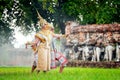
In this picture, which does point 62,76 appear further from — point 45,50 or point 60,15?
point 60,15

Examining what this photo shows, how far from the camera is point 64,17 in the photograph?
1426 inches

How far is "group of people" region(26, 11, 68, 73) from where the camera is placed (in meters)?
12.9

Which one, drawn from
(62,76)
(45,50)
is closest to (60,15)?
(45,50)

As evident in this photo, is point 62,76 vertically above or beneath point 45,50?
beneath

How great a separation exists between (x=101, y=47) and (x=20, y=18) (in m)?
10.7

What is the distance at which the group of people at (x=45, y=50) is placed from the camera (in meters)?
12.9

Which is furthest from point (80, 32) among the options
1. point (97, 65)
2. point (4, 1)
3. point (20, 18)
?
point (4, 1)

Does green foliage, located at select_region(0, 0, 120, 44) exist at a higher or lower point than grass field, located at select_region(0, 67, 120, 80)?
higher

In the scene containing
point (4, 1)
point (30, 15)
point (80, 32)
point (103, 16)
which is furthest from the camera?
point (30, 15)

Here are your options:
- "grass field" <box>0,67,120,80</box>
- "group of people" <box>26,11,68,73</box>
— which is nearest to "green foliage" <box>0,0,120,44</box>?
"group of people" <box>26,11,68,73</box>

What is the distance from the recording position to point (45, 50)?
13.0m

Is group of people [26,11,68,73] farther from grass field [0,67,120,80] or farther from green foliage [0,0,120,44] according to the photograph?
green foliage [0,0,120,44]

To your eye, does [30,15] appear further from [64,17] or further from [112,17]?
[112,17]

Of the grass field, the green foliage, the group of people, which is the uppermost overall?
the green foliage
